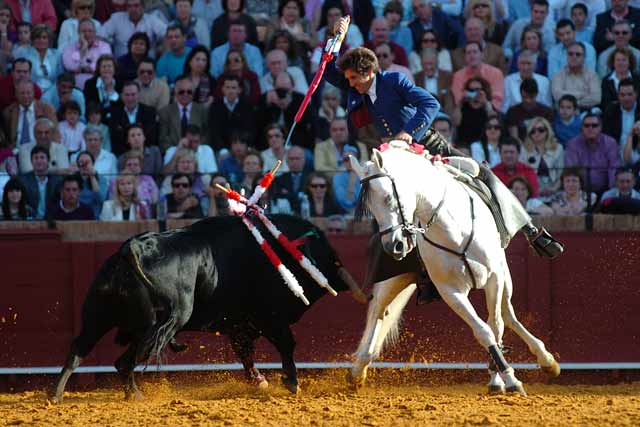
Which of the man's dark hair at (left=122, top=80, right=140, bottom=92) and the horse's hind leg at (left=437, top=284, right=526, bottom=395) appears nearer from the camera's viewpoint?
the horse's hind leg at (left=437, top=284, right=526, bottom=395)

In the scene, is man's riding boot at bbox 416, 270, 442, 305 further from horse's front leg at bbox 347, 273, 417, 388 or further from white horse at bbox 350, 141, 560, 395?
white horse at bbox 350, 141, 560, 395

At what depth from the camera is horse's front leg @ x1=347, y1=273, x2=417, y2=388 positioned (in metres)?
8.59

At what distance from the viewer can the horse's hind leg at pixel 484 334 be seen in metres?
7.80

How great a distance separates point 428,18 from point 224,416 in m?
6.50

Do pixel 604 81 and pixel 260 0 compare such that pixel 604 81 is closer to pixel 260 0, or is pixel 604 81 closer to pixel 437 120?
pixel 437 120

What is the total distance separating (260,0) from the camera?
13.1 metres

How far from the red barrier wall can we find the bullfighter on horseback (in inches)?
60.6

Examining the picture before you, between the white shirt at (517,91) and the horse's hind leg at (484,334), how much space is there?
4487 mm

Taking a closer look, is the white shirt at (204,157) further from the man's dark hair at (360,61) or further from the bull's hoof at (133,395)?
the bull's hoof at (133,395)

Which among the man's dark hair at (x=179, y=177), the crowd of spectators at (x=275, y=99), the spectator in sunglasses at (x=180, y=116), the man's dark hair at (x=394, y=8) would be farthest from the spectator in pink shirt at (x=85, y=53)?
the man's dark hair at (x=394, y=8)

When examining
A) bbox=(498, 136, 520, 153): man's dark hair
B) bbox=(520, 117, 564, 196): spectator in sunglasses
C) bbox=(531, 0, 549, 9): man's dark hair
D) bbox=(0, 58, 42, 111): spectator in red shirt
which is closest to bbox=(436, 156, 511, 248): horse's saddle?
bbox=(498, 136, 520, 153): man's dark hair

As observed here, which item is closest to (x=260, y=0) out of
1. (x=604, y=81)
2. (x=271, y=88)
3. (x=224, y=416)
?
(x=271, y=88)

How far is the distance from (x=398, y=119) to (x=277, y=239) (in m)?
1.20

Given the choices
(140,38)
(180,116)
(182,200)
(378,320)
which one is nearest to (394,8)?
(180,116)
